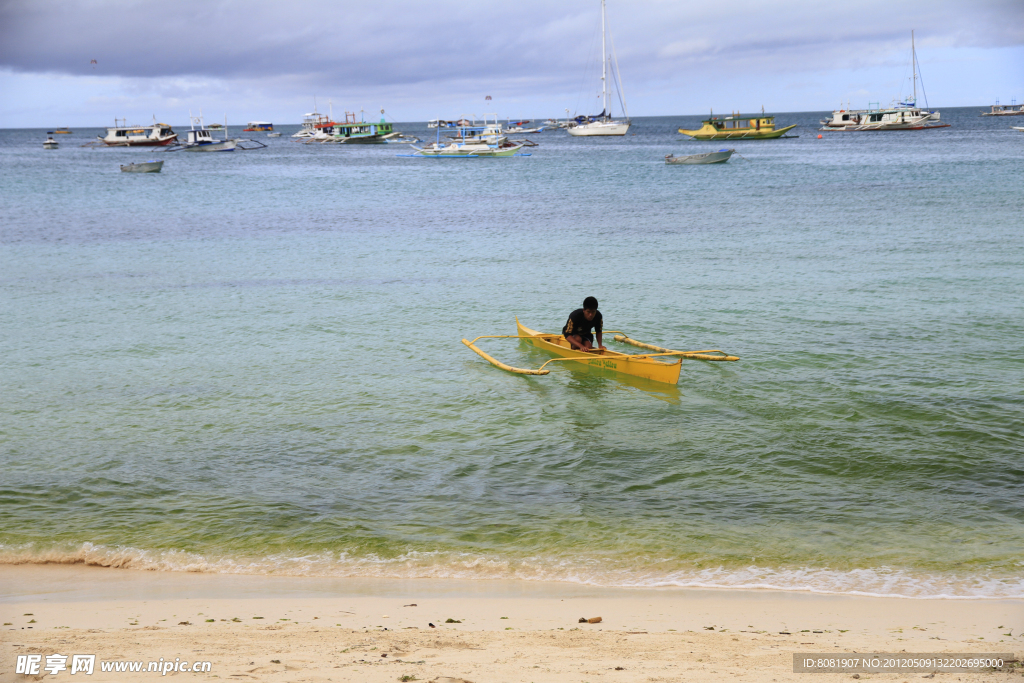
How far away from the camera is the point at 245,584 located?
6.86 m

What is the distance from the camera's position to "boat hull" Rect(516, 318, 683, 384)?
39.6 ft

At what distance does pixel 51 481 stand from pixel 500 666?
690 cm

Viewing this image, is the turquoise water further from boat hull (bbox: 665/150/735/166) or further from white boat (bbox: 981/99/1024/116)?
white boat (bbox: 981/99/1024/116)

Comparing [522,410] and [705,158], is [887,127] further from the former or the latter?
[522,410]

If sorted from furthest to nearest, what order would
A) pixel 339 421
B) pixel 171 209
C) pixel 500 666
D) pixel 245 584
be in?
pixel 171 209 < pixel 339 421 < pixel 245 584 < pixel 500 666

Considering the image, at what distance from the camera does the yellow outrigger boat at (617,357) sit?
1218 cm

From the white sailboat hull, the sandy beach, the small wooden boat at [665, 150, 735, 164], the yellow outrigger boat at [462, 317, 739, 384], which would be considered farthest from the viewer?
the white sailboat hull

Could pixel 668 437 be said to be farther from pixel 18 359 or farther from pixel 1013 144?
pixel 1013 144

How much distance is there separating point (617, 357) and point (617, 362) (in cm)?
9

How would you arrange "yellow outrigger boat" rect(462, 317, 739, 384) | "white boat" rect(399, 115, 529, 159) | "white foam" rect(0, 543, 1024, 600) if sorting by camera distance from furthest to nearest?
1. "white boat" rect(399, 115, 529, 159)
2. "yellow outrigger boat" rect(462, 317, 739, 384)
3. "white foam" rect(0, 543, 1024, 600)

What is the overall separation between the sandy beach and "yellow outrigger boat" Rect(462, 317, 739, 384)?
19.4 ft

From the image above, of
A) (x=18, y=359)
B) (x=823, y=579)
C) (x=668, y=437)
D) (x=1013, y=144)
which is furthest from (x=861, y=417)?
(x=1013, y=144)

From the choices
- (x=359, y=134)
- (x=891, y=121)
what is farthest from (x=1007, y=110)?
(x=359, y=134)

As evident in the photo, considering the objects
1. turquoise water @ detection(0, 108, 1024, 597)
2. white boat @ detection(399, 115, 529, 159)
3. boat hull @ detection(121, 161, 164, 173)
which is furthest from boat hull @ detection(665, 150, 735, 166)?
boat hull @ detection(121, 161, 164, 173)
